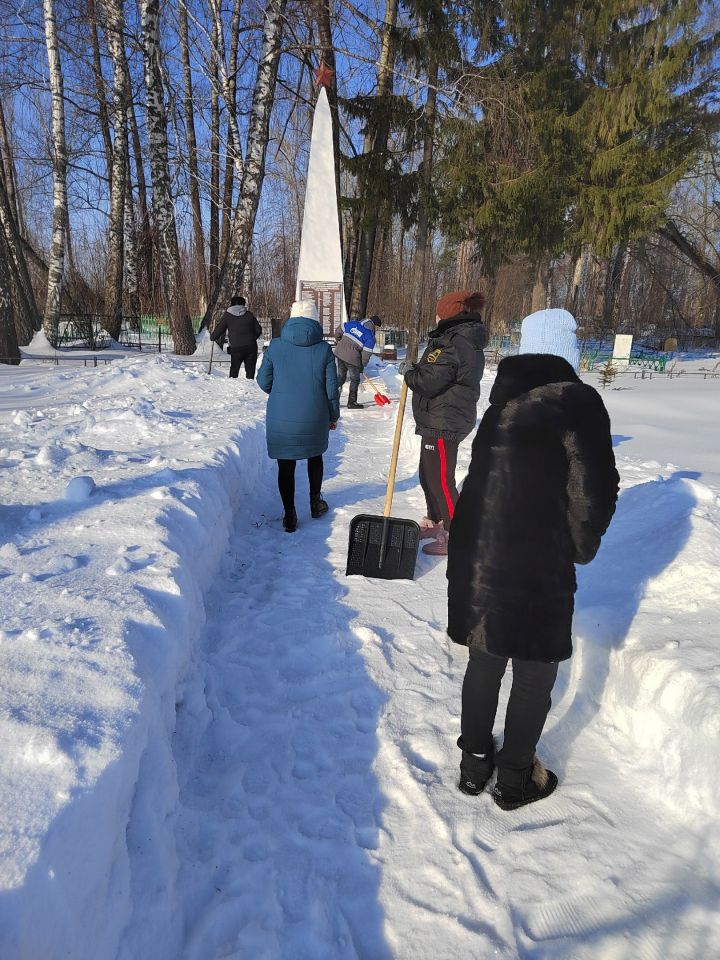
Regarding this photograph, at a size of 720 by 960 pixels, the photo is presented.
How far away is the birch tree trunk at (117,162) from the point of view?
12.4 m

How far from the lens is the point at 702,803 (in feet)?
6.68

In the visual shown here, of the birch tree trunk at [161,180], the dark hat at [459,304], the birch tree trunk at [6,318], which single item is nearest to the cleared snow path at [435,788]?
the dark hat at [459,304]

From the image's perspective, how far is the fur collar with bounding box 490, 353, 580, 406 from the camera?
1906 mm

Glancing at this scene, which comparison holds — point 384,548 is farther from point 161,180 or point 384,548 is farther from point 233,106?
point 233,106

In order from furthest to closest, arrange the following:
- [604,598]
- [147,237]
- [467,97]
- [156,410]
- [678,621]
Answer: [147,237], [467,97], [156,410], [604,598], [678,621]

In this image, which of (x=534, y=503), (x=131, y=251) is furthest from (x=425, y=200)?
(x=534, y=503)

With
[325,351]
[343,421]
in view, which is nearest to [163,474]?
[325,351]

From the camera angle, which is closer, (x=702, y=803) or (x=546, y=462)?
(x=546, y=462)

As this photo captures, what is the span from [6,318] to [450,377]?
34.2ft

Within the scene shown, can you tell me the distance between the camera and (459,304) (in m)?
3.65

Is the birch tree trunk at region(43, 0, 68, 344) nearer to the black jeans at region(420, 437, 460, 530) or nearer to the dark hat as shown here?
the black jeans at region(420, 437, 460, 530)

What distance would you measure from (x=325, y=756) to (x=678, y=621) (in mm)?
1786

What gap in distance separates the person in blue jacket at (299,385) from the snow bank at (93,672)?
28.0 inches

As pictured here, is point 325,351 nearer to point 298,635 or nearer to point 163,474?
A: point 163,474
